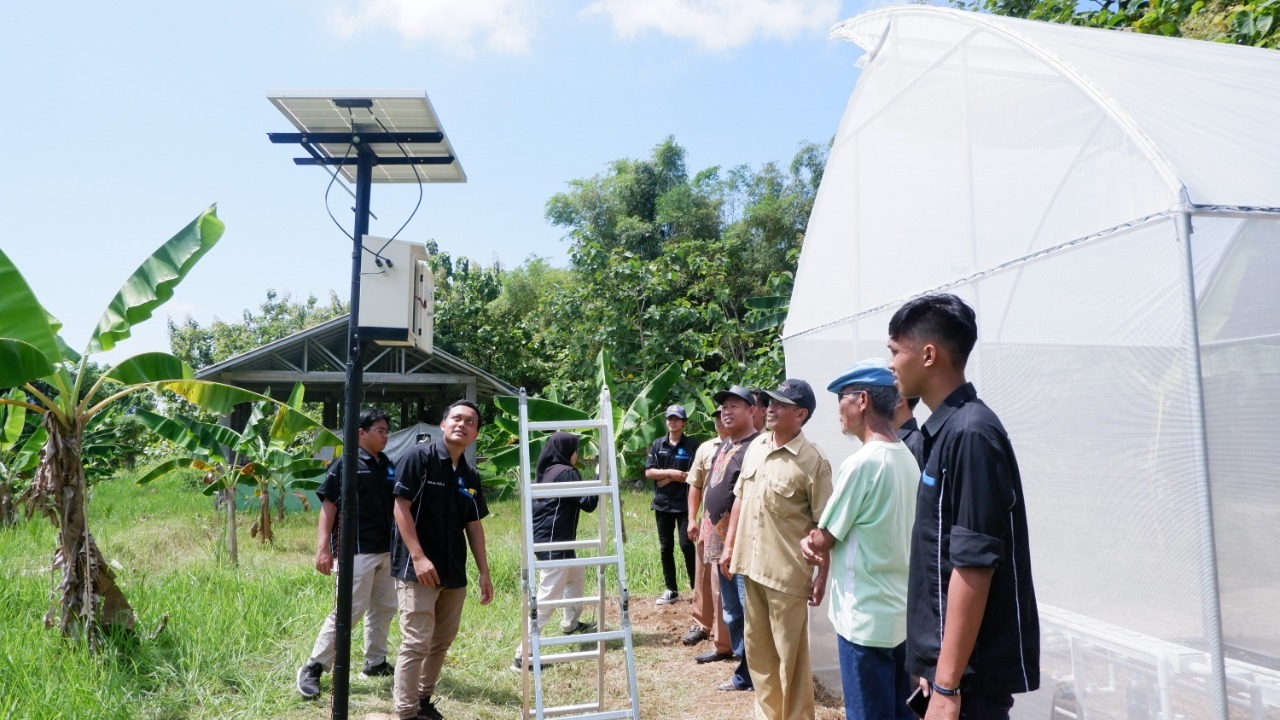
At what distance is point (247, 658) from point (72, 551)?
52.3 inches

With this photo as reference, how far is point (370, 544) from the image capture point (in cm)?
548

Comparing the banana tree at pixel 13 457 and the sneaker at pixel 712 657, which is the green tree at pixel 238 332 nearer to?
the banana tree at pixel 13 457

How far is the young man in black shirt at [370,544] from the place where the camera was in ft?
17.8

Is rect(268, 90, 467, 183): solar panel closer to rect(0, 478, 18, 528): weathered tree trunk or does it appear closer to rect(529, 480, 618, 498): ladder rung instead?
rect(529, 480, 618, 498): ladder rung

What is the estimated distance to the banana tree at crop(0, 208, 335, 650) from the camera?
4824 mm

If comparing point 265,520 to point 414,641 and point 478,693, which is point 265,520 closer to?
point 478,693

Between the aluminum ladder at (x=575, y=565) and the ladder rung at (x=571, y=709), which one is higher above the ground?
the aluminum ladder at (x=575, y=565)

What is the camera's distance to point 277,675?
17.9 ft

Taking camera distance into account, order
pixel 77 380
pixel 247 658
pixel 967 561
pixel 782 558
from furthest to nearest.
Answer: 1. pixel 247 658
2. pixel 77 380
3. pixel 782 558
4. pixel 967 561

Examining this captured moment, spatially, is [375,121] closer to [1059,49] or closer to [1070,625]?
[1059,49]

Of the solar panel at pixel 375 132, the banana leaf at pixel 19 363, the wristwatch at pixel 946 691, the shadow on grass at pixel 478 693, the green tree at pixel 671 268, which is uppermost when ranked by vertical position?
the green tree at pixel 671 268

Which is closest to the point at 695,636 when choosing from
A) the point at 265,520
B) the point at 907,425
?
the point at 907,425

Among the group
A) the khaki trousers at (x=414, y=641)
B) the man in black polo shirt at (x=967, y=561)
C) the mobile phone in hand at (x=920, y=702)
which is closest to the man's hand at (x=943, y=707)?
the man in black polo shirt at (x=967, y=561)

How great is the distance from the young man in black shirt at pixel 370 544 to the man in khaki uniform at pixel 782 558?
258 centimetres
